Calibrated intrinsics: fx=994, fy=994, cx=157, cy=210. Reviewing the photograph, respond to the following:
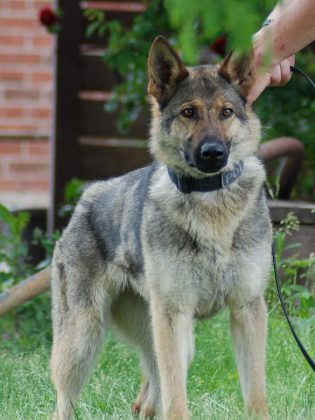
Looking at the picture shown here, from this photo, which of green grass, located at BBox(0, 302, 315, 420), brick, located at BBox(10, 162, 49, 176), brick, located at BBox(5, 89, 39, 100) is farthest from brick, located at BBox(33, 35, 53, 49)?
green grass, located at BBox(0, 302, 315, 420)

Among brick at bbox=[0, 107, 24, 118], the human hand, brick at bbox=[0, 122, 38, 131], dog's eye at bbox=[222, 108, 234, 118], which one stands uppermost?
the human hand

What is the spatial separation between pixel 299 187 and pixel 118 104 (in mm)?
1533

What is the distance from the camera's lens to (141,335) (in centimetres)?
459

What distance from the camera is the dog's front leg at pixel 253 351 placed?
3.95 meters

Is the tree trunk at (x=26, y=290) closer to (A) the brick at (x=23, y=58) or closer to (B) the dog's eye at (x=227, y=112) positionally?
(B) the dog's eye at (x=227, y=112)

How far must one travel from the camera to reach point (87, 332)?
445cm

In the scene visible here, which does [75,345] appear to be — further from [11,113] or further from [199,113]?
[11,113]

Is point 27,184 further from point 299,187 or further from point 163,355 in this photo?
point 163,355

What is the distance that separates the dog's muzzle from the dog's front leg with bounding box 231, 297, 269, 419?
0.57 meters

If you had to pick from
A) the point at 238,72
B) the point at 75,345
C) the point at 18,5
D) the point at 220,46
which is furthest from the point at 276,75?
the point at 18,5

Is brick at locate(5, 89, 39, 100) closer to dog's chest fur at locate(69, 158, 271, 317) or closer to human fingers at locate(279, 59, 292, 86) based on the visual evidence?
dog's chest fur at locate(69, 158, 271, 317)

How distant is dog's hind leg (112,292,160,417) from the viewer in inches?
178

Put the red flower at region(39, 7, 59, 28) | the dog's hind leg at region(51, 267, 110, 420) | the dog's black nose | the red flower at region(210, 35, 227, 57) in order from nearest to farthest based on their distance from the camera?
the dog's black nose < the dog's hind leg at region(51, 267, 110, 420) < the red flower at region(210, 35, 227, 57) < the red flower at region(39, 7, 59, 28)

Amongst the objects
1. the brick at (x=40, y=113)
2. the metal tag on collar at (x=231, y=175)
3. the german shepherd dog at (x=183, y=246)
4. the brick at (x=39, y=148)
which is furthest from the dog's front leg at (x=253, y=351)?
the brick at (x=40, y=113)
